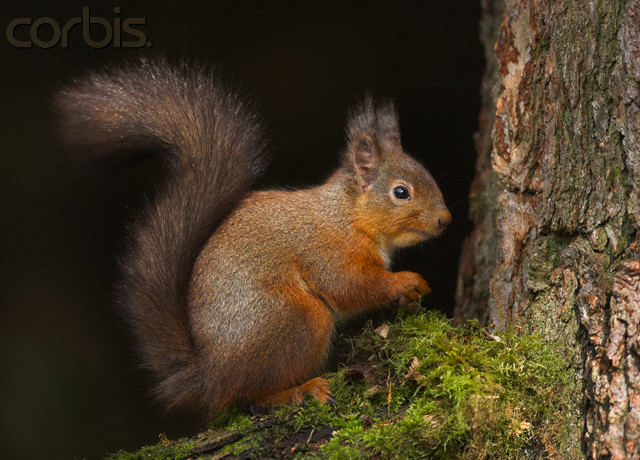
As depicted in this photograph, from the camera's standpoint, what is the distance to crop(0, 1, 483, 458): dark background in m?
3.38

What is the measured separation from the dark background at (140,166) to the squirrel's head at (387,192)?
3.02ft

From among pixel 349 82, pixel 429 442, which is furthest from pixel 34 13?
pixel 429 442

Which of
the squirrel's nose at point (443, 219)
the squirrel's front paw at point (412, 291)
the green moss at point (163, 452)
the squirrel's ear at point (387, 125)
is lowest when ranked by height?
the green moss at point (163, 452)

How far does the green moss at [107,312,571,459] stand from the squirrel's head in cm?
51

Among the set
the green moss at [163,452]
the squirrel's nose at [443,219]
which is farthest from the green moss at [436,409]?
the squirrel's nose at [443,219]

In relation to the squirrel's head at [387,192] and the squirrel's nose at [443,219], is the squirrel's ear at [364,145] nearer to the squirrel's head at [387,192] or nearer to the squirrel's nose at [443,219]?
the squirrel's head at [387,192]

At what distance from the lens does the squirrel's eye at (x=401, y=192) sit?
2453 mm

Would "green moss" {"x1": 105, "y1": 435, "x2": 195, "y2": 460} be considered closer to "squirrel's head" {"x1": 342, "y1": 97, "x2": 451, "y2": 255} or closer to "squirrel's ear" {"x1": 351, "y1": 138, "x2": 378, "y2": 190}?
"squirrel's head" {"x1": 342, "y1": 97, "x2": 451, "y2": 255}

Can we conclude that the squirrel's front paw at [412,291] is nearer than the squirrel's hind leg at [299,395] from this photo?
No

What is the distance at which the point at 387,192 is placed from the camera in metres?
2.46

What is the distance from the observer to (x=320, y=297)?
2.31 m

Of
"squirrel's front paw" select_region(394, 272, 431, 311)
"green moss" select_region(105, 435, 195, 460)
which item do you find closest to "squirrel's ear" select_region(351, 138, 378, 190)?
"squirrel's front paw" select_region(394, 272, 431, 311)

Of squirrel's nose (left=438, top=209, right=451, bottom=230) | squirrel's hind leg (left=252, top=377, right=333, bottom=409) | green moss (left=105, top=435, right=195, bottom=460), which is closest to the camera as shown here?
green moss (left=105, top=435, right=195, bottom=460)

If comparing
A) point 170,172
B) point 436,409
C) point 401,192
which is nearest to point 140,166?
point 170,172
